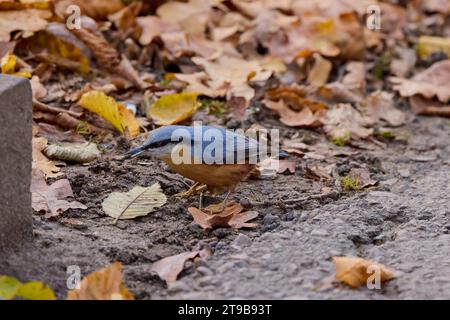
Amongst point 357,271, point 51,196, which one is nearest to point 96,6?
point 51,196

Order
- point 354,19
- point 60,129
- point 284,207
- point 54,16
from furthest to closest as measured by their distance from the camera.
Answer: point 354,19, point 54,16, point 60,129, point 284,207

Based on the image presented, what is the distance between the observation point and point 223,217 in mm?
3318

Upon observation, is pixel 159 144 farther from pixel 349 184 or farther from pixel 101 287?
pixel 349 184

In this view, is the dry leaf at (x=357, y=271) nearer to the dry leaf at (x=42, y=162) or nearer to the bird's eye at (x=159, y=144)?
the bird's eye at (x=159, y=144)

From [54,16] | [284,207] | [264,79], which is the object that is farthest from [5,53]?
[284,207]

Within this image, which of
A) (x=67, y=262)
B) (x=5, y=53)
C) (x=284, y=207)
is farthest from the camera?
(x=5, y=53)

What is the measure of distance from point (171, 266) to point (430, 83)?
11.0 ft

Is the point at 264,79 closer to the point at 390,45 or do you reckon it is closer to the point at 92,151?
the point at 92,151

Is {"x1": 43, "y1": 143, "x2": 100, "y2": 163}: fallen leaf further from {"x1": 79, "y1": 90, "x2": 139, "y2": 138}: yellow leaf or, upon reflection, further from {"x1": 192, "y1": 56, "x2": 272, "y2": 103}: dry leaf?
{"x1": 192, "y1": 56, "x2": 272, "y2": 103}: dry leaf

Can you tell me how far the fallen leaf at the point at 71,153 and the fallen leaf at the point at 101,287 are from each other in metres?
1.32

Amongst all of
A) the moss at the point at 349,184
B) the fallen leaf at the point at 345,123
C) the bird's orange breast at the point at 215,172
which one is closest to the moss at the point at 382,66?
the fallen leaf at the point at 345,123

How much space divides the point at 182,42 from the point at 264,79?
70cm

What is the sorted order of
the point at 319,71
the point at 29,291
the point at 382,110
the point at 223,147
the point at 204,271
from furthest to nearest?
the point at 319,71, the point at 382,110, the point at 223,147, the point at 204,271, the point at 29,291
